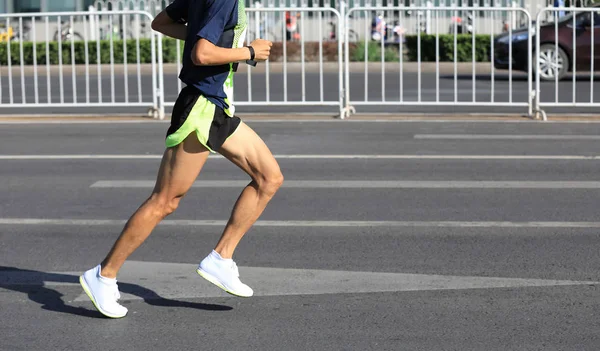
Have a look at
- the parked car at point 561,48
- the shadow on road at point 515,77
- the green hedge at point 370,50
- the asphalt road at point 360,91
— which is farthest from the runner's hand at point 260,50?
the green hedge at point 370,50

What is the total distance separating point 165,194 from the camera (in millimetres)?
4996

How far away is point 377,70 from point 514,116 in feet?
25.4

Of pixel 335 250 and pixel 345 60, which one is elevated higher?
pixel 345 60

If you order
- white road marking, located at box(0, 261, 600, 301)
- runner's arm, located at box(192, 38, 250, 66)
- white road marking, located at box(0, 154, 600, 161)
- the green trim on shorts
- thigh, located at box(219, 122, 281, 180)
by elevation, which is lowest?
white road marking, located at box(0, 261, 600, 301)

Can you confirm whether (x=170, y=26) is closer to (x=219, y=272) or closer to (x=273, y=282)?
(x=219, y=272)

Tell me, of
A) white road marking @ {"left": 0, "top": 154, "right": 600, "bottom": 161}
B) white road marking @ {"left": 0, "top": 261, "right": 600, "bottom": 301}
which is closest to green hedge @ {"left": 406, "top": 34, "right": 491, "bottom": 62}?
white road marking @ {"left": 0, "top": 154, "right": 600, "bottom": 161}

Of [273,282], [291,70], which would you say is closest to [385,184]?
[273,282]

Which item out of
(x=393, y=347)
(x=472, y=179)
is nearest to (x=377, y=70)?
(x=472, y=179)

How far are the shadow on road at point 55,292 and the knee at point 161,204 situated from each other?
19.5 inches

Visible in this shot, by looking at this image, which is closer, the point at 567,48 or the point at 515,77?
the point at 567,48

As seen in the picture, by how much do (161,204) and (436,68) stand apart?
1114cm

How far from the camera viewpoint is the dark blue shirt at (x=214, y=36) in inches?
189

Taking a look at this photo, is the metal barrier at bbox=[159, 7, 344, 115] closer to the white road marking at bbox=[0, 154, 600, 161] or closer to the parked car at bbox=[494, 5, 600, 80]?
the parked car at bbox=[494, 5, 600, 80]

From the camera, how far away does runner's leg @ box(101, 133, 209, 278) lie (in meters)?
4.96
